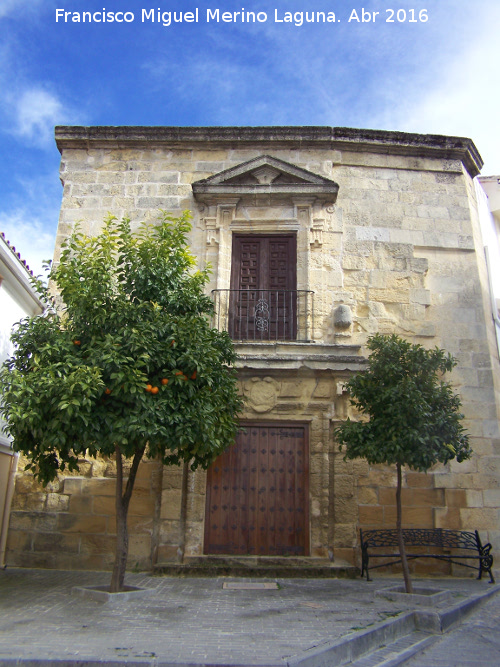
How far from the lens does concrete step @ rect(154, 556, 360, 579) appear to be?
24.0 ft

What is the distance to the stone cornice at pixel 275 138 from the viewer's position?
9.27m

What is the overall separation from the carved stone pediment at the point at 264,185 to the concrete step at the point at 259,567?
522cm

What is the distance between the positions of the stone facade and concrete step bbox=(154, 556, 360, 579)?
0.52 ft

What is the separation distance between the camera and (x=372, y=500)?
7.82 metres

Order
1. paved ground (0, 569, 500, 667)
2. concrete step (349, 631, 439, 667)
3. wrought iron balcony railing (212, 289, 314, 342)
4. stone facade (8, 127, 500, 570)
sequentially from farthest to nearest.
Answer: wrought iron balcony railing (212, 289, 314, 342), stone facade (8, 127, 500, 570), concrete step (349, 631, 439, 667), paved ground (0, 569, 500, 667)

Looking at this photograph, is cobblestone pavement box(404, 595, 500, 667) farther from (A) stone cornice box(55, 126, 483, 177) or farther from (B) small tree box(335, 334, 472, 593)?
(A) stone cornice box(55, 126, 483, 177)

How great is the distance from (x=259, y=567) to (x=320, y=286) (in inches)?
159

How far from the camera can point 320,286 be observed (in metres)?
8.66

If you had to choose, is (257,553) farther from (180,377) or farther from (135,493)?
(180,377)

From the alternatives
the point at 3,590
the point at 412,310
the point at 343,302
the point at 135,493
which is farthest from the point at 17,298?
the point at 412,310

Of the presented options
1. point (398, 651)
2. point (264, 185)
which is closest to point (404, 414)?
point (398, 651)

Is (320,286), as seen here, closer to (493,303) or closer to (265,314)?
(265,314)

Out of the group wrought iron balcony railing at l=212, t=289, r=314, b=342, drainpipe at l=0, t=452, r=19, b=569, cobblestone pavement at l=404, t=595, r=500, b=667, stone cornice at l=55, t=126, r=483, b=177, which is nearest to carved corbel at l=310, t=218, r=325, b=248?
wrought iron balcony railing at l=212, t=289, r=314, b=342

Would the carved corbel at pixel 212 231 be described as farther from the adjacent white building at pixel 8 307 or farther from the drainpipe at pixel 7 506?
the drainpipe at pixel 7 506
